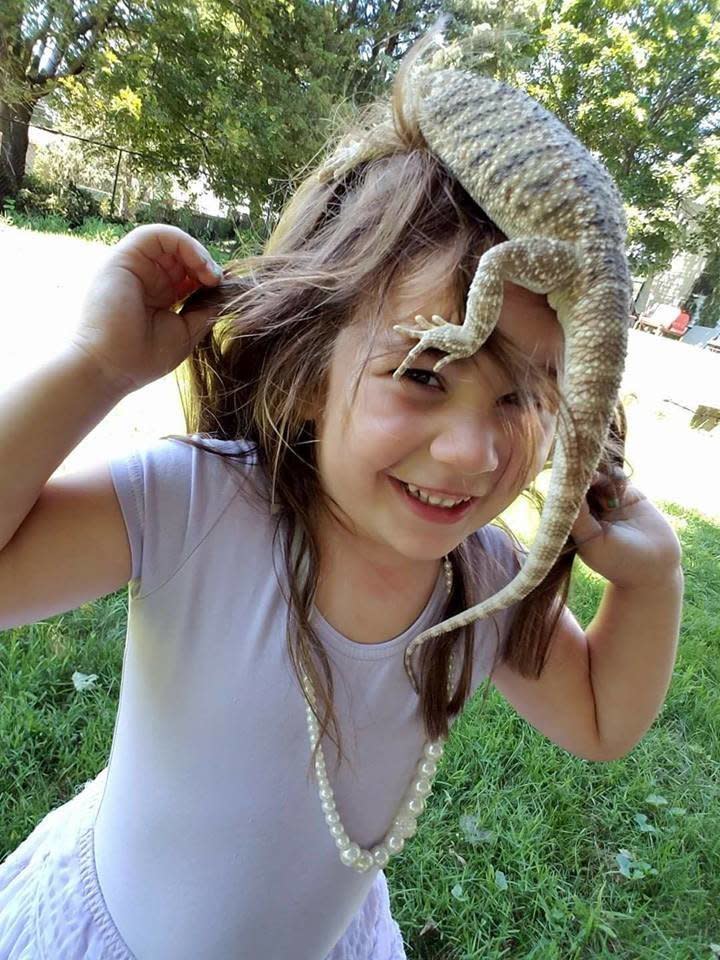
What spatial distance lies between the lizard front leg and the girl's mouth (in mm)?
185

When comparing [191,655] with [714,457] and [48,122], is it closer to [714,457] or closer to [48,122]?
[714,457]

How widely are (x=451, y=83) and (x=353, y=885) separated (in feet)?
5.70

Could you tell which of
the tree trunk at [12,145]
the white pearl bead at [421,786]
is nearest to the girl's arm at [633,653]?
the white pearl bead at [421,786]

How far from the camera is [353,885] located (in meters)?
A: 1.35

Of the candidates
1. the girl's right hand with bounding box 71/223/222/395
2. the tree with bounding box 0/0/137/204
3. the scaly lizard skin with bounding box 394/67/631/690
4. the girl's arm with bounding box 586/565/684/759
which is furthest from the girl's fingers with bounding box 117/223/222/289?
the tree with bounding box 0/0/137/204

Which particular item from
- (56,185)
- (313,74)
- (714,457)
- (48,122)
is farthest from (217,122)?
(714,457)

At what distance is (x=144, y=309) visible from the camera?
1.15 meters

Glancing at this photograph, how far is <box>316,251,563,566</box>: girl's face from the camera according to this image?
1050 millimetres

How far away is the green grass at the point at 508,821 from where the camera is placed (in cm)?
206

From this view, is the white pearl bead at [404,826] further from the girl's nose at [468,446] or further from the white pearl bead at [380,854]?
the girl's nose at [468,446]

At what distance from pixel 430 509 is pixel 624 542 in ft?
1.50

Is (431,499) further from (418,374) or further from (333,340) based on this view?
(333,340)

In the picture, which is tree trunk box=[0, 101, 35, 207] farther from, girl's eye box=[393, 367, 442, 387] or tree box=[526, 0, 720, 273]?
girl's eye box=[393, 367, 442, 387]

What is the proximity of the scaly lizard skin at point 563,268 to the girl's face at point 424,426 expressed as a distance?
45 millimetres
